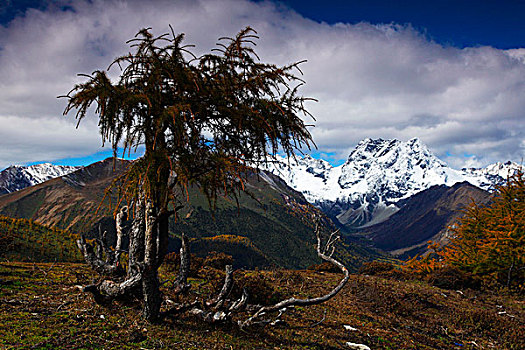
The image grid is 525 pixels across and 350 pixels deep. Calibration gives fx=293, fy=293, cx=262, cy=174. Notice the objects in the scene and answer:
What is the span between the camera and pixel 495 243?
26812 millimetres

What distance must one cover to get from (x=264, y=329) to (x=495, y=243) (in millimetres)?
27030

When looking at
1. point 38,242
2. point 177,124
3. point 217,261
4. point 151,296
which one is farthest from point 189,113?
point 38,242

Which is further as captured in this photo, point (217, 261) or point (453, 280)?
point (453, 280)

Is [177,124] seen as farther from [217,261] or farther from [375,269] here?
[375,269]

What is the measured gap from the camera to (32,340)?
7.08 m

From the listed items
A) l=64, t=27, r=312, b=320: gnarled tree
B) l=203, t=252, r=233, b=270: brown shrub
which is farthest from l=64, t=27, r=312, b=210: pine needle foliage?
l=203, t=252, r=233, b=270: brown shrub

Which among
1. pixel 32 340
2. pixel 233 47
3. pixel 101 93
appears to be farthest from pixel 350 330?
pixel 101 93

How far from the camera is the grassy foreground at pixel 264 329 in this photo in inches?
305

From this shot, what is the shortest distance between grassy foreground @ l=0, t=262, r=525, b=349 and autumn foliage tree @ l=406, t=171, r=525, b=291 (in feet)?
27.7

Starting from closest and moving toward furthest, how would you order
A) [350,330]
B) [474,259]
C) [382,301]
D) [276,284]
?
[350,330] → [382,301] → [276,284] → [474,259]

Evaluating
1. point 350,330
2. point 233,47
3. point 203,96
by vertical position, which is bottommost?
point 350,330

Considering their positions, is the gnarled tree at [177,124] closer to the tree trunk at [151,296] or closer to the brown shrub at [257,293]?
the tree trunk at [151,296]

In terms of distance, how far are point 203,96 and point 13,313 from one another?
8597mm

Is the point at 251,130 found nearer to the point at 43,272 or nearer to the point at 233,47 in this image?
the point at 233,47
